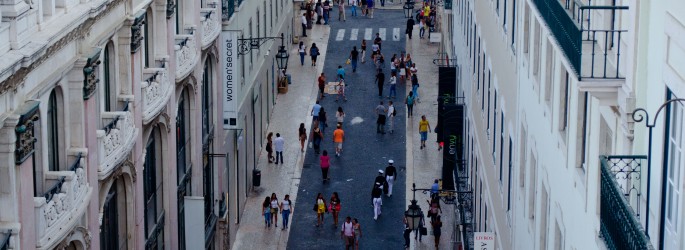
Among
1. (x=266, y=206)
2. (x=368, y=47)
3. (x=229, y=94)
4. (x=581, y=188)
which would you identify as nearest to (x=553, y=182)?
(x=581, y=188)

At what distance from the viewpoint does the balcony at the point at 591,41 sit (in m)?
20.9

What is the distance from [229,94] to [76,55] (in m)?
19.6

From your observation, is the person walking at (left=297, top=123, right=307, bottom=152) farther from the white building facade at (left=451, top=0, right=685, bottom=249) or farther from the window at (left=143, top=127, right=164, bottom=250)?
the window at (left=143, top=127, right=164, bottom=250)

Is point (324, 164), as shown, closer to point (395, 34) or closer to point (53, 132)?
point (53, 132)

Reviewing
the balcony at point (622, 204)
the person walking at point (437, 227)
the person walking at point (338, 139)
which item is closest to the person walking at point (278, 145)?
the person walking at point (338, 139)

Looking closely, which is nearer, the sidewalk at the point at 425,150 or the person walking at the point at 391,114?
the sidewalk at the point at 425,150

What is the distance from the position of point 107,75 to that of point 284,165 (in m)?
28.2

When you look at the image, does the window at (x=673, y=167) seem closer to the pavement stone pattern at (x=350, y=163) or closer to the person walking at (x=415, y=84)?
the pavement stone pattern at (x=350, y=163)

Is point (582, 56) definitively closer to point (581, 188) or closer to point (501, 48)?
point (581, 188)

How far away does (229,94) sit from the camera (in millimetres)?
51406

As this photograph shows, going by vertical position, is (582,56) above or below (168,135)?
above

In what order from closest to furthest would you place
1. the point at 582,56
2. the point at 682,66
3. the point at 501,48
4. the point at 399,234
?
the point at 682,66
the point at 582,56
the point at 501,48
the point at 399,234

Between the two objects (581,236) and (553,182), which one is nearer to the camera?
(581,236)

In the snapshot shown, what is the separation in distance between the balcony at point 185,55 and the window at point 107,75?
7.09m
